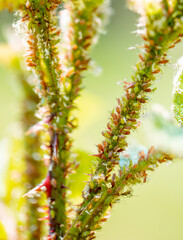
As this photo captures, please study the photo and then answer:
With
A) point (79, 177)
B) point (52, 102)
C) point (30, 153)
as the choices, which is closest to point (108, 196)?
point (52, 102)

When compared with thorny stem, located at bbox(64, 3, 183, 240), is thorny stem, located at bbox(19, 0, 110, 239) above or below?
above

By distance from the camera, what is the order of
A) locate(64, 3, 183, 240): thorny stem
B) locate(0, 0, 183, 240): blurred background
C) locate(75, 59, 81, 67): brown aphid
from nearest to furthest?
locate(64, 3, 183, 240): thorny stem, locate(75, 59, 81, 67): brown aphid, locate(0, 0, 183, 240): blurred background

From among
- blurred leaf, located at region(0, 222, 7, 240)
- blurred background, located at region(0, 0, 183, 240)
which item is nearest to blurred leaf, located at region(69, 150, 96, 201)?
blurred leaf, located at region(0, 222, 7, 240)

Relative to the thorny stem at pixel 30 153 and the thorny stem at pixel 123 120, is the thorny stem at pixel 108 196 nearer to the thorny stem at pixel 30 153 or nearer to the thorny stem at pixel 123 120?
the thorny stem at pixel 123 120

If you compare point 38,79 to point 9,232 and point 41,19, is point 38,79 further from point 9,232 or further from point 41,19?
point 9,232

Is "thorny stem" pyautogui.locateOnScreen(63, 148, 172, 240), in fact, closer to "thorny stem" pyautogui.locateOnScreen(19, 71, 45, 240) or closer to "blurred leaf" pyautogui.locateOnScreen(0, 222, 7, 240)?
"thorny stem" pyautogui.locateOnScreen(19, 71, 45, 240)

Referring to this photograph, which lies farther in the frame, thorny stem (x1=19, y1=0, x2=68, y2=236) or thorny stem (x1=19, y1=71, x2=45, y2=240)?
thorny stem (x1=19, y1=71, x2=45, y2=240)

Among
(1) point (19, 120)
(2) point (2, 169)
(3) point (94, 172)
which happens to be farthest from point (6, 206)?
(3) point (94, 172)

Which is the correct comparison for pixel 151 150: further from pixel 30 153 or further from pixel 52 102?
pixel 30 153
